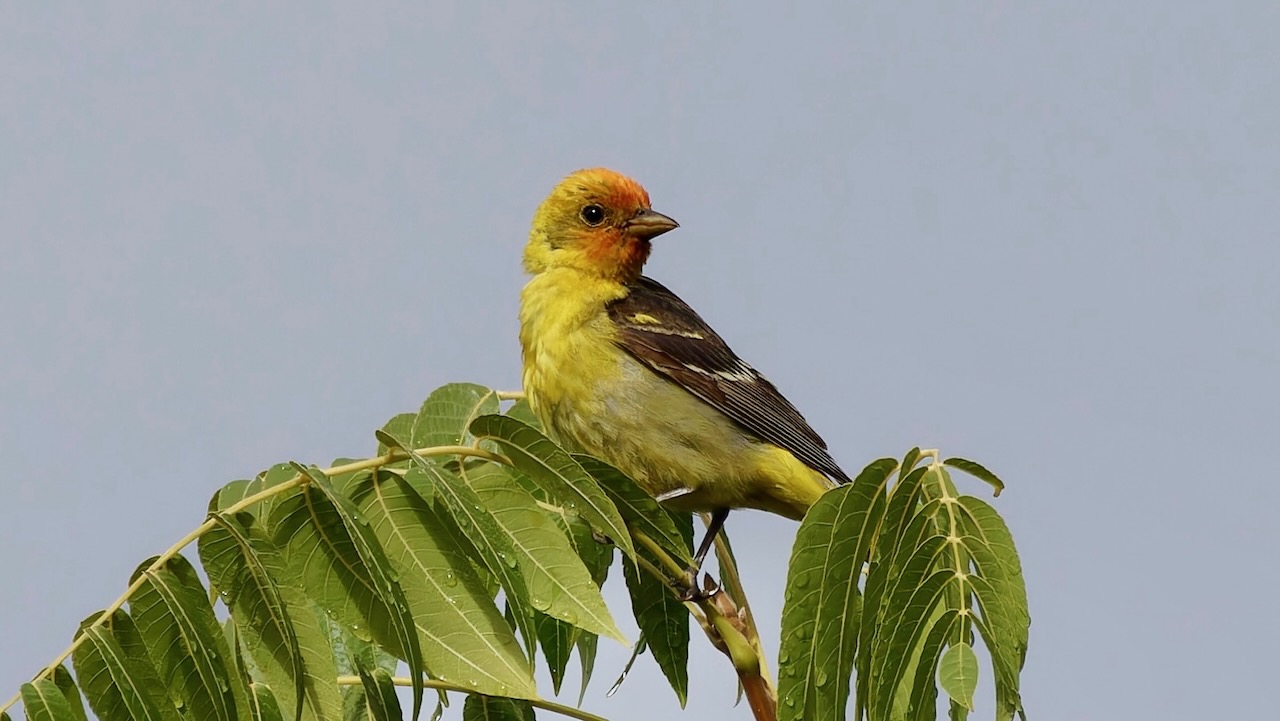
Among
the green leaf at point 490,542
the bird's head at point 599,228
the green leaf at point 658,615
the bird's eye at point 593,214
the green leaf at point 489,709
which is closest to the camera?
the green leaf at point 490,542

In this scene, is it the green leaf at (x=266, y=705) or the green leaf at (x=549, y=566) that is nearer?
the green leaf at (x=549, y=566)

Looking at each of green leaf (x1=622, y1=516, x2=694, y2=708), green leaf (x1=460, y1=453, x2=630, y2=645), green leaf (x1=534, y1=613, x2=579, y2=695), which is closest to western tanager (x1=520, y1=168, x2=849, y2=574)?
green leaf (x1=622, y1=516, x2=694, y2=708)

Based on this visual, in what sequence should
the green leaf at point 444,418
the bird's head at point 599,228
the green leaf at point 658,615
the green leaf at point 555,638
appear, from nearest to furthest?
the green leaf at point 555,638, the green leaf at point 444,418, the green leaf at point 658,615, the bird's head at point 599,228

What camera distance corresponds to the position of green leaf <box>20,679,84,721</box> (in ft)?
11.0

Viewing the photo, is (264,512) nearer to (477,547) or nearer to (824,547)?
(477,547)

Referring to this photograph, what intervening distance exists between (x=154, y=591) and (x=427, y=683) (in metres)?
0.77

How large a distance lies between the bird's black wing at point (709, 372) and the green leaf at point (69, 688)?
314cm

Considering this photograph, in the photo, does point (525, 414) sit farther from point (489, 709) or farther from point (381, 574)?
point (381, 574)

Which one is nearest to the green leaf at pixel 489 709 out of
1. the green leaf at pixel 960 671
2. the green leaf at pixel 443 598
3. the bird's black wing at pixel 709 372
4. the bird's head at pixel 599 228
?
the green leaf at pixel 443 598

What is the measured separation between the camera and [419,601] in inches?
142

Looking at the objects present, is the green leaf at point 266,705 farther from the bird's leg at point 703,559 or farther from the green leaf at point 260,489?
the bird's leg at point 703,559

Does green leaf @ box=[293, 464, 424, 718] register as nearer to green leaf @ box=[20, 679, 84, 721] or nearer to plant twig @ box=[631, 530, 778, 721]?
green leaf @ box=[20, 679, 84, 721]

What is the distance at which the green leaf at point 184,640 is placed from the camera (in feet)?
11.4

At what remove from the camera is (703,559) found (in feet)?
18.0
